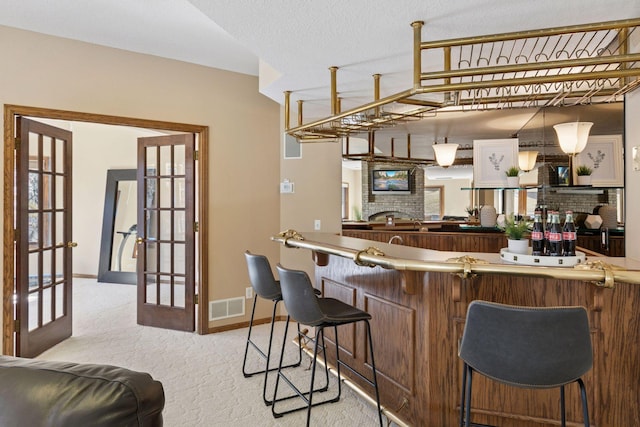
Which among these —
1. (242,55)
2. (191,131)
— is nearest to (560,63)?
(242,55)

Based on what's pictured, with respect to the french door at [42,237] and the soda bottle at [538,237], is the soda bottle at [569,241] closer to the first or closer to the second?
the soda bottle at [538,237]

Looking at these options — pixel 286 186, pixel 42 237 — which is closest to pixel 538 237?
pixel 286 186

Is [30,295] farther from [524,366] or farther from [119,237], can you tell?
[524,366]

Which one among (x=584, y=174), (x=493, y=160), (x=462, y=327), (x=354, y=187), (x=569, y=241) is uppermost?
(x=354, y=187)

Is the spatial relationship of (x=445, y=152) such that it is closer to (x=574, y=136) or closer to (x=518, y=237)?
(x=574, y=136)

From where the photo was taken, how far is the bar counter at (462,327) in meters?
1.97

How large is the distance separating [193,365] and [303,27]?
2777 millimetres

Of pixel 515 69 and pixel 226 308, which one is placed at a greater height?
pixel 515 69

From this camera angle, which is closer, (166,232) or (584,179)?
(584,179)

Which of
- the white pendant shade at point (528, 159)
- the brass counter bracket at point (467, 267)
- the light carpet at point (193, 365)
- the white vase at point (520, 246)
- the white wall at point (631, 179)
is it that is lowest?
the light carpet at point (193, 365)

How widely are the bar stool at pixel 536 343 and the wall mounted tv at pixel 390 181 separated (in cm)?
937

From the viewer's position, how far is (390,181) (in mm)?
10812

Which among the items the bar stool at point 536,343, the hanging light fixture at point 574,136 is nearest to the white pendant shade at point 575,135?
the hanging light fixture at point 574,136

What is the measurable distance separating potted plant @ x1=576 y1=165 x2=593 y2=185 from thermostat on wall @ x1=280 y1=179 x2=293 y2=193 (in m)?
2.79
